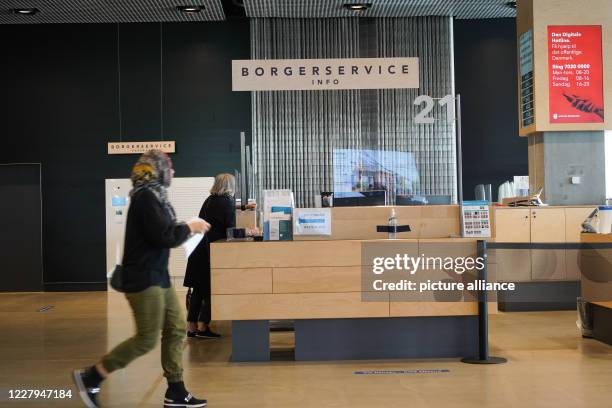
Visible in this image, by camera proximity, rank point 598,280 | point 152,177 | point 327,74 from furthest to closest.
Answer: point 598,280 → point 327,74 → point 152,177

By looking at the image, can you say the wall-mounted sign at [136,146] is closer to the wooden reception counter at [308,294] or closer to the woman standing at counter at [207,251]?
the woman standing at counter at [207,251]

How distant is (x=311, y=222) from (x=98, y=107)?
21.6ft

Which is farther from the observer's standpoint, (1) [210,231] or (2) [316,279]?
(1) [210,231]

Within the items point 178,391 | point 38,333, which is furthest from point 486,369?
point 38,333

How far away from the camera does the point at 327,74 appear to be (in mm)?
5871

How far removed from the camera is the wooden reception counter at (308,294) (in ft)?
17.1

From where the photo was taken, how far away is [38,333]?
22.9ft

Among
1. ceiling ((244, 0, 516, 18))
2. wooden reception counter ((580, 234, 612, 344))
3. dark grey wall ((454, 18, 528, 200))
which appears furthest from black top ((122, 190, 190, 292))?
dark grey wall ((454, 18, 528, 200))

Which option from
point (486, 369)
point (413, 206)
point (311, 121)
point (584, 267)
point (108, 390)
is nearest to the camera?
point (108, 390)

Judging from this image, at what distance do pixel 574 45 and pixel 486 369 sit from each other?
182 inches

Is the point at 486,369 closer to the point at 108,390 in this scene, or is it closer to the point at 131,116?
the point at 108,390

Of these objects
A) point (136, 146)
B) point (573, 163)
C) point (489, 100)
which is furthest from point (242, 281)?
point (489, 100)

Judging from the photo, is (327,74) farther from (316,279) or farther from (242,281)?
(242,281)

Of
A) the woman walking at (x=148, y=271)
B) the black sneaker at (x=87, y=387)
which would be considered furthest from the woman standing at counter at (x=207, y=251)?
the black sneaker at (x=87, y=387)
